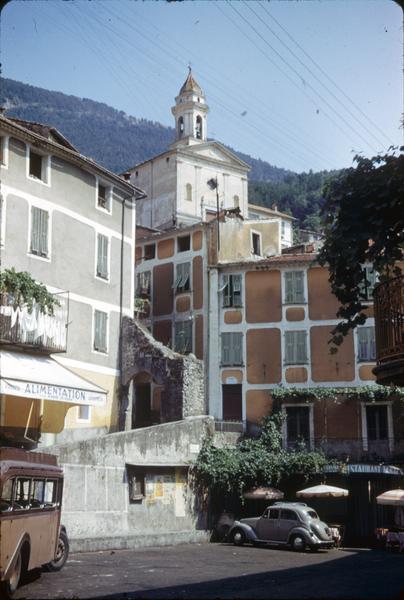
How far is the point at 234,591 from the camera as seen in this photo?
45.0ft

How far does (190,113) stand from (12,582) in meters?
60.4

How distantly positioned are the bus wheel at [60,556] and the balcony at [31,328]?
27.4 feet

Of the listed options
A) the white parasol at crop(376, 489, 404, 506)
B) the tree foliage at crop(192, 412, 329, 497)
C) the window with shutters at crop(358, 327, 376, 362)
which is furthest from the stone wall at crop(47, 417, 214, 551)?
the window with shutters at crop(358, 327, 376, 362)

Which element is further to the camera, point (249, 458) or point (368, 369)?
point (368, 369)

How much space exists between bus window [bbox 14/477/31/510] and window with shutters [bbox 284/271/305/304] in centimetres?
2848

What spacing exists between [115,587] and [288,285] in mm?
28772

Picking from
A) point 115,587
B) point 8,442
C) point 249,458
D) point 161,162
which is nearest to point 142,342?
point 249,458

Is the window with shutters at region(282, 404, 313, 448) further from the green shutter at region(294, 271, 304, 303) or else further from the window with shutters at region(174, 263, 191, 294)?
the window with shutters at region(174, 263, 191, 294)

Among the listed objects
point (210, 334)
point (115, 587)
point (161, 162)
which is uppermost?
point (161, 162)

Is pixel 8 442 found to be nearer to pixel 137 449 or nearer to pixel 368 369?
pixel 137 449

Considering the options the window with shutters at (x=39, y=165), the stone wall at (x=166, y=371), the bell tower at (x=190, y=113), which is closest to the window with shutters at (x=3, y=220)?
the window with shutters at (x=39, y=165)

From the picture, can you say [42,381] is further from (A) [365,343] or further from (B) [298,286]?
(B) [298,286]

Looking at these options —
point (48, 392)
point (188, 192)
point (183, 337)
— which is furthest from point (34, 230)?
point (188, 192)

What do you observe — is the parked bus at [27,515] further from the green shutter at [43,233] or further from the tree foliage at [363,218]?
the green shutter at [43,233]
